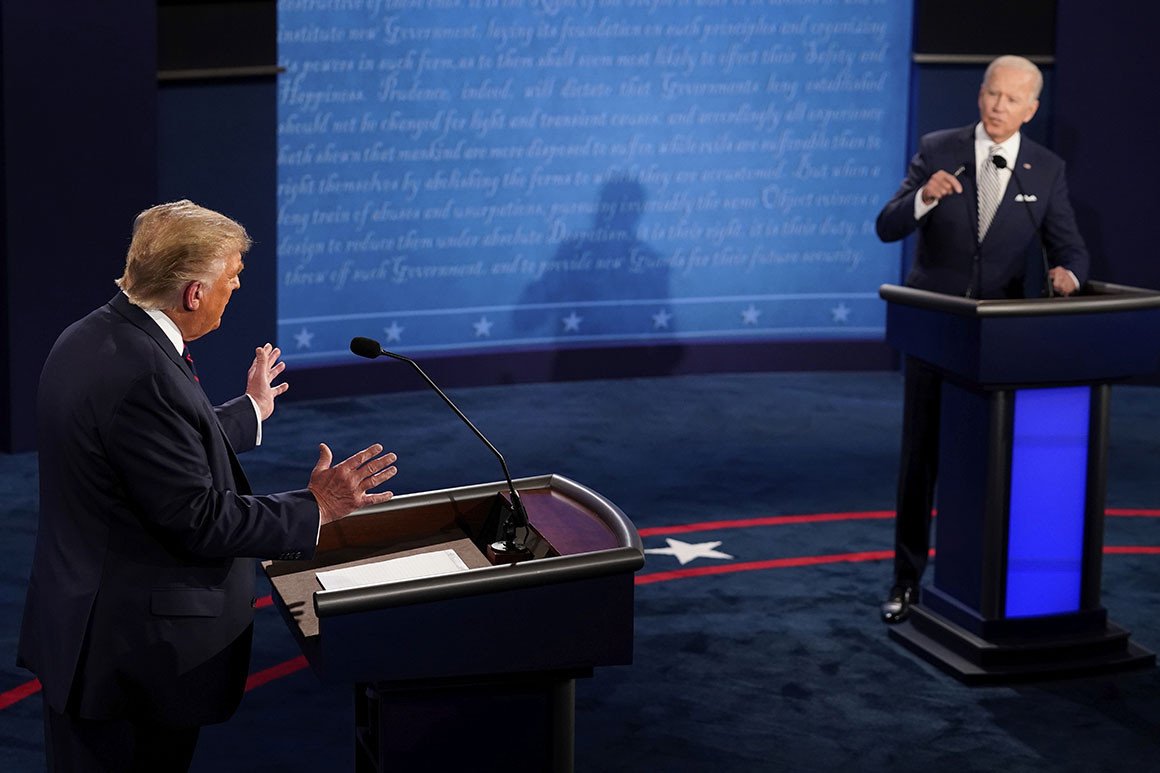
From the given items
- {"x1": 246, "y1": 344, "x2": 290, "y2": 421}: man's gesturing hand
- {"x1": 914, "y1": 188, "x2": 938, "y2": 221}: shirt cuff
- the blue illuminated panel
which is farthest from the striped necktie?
{"x1": 246, "y1": 344, "x2": 290, "y2": 421}: man's gesturing hand

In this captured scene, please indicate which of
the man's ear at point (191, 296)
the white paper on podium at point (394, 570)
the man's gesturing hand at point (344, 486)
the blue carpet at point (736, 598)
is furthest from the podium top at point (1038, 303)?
the man's ear at point (191, 296)

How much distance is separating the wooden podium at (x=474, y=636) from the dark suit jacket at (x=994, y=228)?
2.40 metres

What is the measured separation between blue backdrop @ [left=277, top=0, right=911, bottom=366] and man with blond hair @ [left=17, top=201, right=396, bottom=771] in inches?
231

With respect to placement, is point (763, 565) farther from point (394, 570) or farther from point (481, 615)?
point (481, 615)

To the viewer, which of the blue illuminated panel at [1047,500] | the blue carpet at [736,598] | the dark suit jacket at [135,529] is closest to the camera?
the dark suit jacket at [135,529]

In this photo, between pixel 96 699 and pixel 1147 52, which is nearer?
pixel 96 699

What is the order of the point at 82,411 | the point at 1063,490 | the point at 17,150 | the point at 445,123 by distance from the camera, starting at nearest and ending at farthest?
the point at 82,411 < the point at 1063,490 < the point at 17,150 < the point at 445,123

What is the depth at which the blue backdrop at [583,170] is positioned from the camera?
890cm

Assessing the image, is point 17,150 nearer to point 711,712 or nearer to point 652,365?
point 652,365

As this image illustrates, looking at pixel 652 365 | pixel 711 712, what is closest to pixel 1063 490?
pixel 711 712

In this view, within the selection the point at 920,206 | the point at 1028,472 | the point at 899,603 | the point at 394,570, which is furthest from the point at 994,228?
the point at 394,570

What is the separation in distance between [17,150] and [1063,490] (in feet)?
16.1

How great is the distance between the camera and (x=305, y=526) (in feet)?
9.96

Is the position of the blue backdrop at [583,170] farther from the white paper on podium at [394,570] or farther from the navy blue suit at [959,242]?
the white paper on podium at [394,570]
